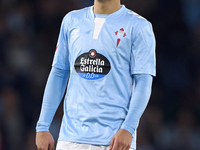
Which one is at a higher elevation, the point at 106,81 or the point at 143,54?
the point at 143,54

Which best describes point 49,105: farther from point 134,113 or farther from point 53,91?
point 134,113

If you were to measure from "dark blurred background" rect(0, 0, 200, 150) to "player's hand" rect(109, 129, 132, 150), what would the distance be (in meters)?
3.07

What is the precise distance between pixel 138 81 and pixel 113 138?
382 mm

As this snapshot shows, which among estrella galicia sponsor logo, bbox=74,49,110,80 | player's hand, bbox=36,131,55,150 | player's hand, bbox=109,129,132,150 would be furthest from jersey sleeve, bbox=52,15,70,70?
player's hand, bbox=109,129,132,150

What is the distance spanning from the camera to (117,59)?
2.71m

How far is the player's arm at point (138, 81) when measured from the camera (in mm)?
2525

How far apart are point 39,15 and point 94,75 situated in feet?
13.7
